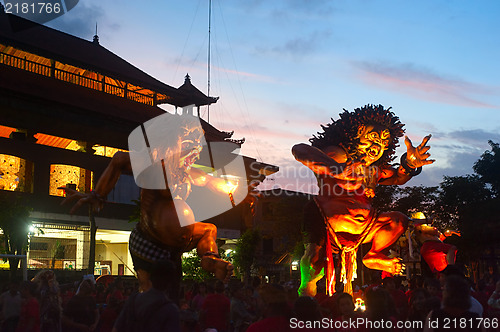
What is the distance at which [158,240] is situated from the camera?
20.4 feet

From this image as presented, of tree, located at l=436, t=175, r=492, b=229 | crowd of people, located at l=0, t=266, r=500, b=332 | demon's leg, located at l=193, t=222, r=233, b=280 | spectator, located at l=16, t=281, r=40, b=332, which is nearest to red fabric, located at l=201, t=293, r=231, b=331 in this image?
crowd of people, located at l=0, t=266, r=500, b=332

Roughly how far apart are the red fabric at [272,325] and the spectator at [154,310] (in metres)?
0.51

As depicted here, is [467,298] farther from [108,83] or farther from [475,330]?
[108,83]

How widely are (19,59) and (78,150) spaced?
4974 mm

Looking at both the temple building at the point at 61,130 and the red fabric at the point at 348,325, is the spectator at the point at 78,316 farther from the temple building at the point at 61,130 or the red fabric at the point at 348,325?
the temple building at the point at 61,130

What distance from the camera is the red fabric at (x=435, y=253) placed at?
9.23 meters

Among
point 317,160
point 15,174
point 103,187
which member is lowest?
point 103,187

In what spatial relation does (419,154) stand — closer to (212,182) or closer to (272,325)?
(212,182)

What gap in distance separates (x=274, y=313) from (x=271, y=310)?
0.10 feet

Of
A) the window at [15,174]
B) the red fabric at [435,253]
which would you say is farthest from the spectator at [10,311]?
the window at [15,174]

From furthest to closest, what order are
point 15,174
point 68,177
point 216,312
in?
point 68,177
point 15,174
point 216,312

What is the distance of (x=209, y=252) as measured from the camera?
640cm

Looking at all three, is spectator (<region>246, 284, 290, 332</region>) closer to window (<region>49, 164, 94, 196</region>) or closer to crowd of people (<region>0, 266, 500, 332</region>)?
crowd of people (<region>0, 266, 500, 332</region>)

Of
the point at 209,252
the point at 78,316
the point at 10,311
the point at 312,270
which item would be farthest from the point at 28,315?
the point at 312,270
